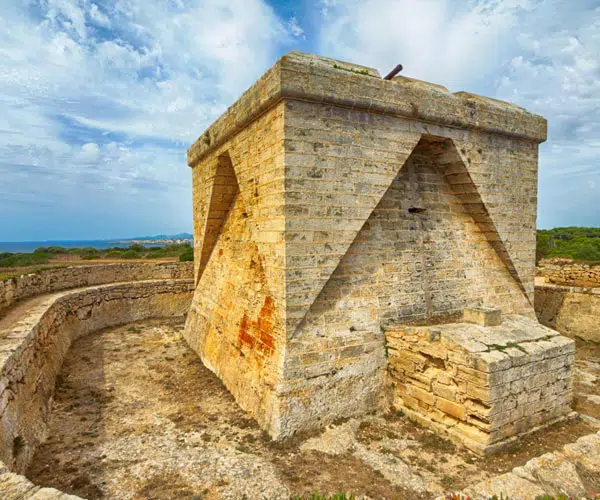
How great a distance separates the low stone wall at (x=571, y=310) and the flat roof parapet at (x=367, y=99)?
4880 mm

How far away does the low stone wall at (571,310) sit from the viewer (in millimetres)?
10062

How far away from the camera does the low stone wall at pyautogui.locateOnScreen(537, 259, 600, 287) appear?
40.3ft

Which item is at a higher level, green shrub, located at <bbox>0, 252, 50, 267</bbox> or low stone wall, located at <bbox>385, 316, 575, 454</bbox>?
green shrub, located at <bbox>0, 252, 50, 267</bbox>

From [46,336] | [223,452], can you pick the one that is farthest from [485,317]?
[46,336]

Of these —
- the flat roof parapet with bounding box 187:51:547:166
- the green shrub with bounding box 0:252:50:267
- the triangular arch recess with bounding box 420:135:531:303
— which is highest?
the flat roof parapet with bounding box 187:51:547:166

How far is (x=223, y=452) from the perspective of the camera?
509 centimetres

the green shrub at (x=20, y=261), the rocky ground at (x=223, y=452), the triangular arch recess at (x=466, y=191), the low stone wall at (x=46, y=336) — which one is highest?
the triangular arch recess at (x=466, y=191)

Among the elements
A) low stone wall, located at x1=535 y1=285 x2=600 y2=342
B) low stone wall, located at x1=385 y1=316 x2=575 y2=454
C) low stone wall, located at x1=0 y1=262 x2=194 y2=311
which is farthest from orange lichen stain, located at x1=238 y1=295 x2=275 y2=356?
low stone wall, located at x1=535 y1=285 x2=600 y2=342

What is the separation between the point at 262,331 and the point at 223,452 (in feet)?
5.95

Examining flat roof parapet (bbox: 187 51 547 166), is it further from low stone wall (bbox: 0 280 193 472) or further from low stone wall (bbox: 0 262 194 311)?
low stone wall (bbox: 0 262 194 311)

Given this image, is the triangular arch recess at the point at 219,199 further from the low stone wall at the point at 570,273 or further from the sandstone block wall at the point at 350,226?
the low stone wall at the point at 570,273

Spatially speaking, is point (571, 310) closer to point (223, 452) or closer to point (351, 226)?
point (351, 226)

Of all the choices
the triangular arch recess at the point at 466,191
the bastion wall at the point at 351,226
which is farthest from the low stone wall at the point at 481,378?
the triangular arch recess at the point at 466,191

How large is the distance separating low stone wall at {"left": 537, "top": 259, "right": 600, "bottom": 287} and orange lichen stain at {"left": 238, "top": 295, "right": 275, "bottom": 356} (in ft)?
37.4
